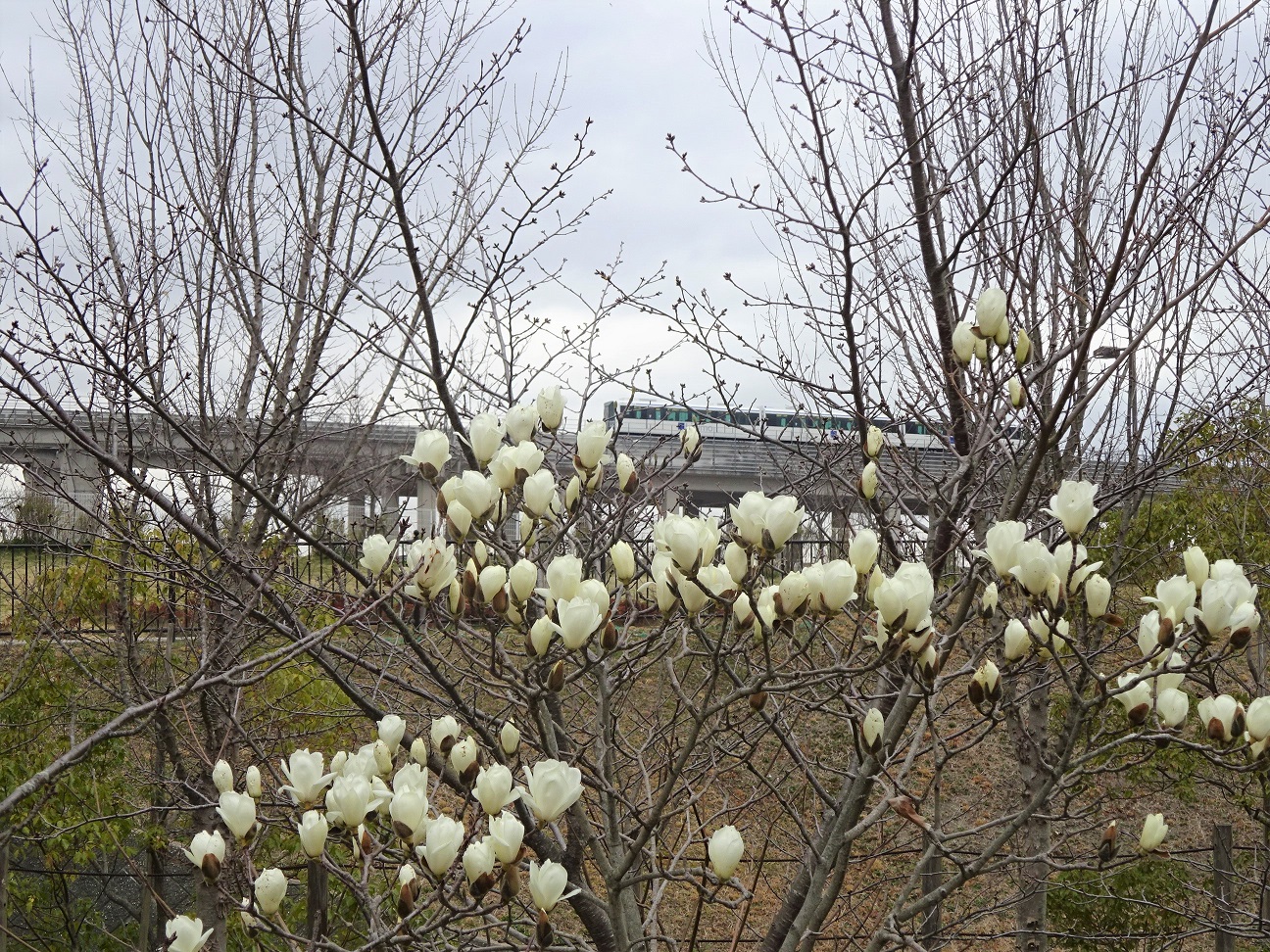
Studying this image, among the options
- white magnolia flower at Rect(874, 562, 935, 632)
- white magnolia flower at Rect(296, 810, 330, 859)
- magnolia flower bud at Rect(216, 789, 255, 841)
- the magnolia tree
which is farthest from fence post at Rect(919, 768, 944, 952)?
magnolia flower bud at Rect(216, 789, 255, 841)

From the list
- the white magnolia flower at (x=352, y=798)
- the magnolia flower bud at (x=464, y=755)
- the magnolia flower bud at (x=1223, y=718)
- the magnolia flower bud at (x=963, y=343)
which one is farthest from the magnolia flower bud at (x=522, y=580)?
the magnolia flower bud at (x=1223, y=718)

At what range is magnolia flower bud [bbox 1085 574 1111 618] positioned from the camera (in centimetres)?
183

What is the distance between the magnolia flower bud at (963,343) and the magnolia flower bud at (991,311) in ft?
0.15

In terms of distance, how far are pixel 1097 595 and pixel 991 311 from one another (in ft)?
1.81

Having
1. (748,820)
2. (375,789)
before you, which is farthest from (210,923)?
(748,820)

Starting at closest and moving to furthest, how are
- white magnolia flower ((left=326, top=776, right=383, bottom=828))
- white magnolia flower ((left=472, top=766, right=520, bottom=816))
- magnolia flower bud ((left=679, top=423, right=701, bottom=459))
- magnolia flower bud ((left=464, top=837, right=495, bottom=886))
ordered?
magnolia flower bud ((left=464, top=837, right=495, bottom=886))
white magnolia flower ((left=472, top=766, right=520, bottom=816))
white magnolia flower ((left=326, top=776, right=383, bottom=828))
magnolia flower bud ((left=679, top=423, right=701, bottom=459))

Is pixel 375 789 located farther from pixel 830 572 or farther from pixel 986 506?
pixel 986 506

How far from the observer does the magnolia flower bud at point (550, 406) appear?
208 centimetres

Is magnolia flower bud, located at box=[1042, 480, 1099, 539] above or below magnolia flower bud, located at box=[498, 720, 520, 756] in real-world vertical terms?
above

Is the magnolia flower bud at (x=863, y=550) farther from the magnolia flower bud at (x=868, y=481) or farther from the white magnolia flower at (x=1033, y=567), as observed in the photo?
the magnolia flower bud at (x=868, y=481)

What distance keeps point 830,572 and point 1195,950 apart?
25.4 feet

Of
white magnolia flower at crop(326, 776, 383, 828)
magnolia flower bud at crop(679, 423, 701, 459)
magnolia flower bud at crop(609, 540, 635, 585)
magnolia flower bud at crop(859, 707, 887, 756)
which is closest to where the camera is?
white magnolia flower at crop(326, 776, 383, 828)

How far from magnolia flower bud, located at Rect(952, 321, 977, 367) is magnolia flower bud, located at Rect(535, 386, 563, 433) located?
80 cm

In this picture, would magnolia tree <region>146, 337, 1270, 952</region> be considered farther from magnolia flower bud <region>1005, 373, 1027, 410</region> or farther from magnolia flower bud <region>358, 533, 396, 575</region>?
magnolia flower bud <region>1005, 373, 1027, 410</region>
